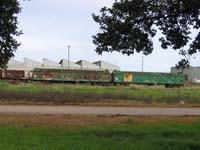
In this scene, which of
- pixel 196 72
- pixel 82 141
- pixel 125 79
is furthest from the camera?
pixel 196 72

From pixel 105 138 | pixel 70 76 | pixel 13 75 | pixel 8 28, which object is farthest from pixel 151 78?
pixel 105 138

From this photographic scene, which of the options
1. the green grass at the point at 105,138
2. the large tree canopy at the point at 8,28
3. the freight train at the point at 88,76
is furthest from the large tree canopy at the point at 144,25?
the freight train at the point at 88,76

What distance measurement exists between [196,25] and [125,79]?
7759 cm

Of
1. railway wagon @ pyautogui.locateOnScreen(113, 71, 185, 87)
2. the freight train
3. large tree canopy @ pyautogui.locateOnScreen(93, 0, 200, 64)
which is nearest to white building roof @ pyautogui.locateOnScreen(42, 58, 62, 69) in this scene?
the freight train

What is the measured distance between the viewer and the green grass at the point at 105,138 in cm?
1305

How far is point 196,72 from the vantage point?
160m

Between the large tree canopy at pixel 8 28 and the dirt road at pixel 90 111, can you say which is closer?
the large tree canopy at pixel 8 28

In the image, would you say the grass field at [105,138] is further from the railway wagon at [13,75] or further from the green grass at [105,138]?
the railway wagon at [13,75]

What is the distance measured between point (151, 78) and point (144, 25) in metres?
80.1

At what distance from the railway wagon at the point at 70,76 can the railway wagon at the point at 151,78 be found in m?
2.51

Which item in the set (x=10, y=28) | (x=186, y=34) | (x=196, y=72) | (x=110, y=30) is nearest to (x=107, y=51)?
(x=110, y=30)

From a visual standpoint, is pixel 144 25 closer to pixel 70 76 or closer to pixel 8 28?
pixel 8 28

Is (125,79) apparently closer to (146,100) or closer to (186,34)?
(146,100)

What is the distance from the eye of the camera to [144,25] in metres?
13.0
